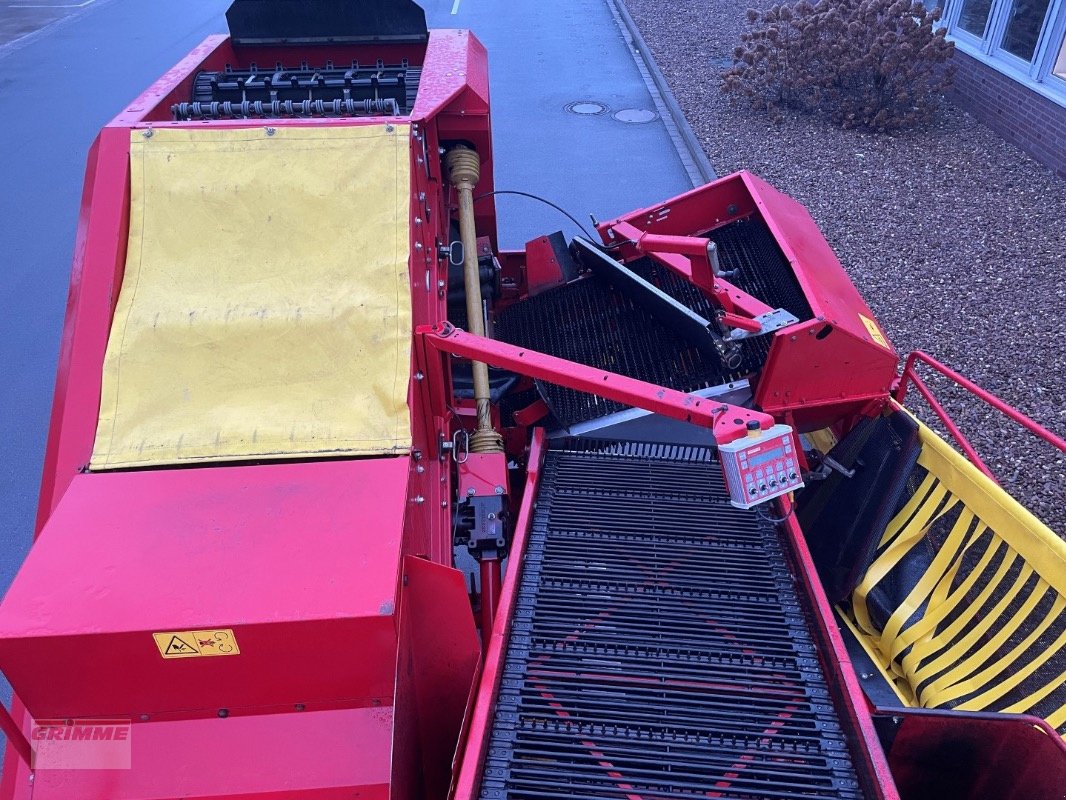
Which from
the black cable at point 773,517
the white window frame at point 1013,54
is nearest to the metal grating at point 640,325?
the black cable at point 773,517

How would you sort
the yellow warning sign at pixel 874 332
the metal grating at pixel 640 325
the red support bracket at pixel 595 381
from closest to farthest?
1. the red support bracket at pixel 595 381
2. the yellow warning sign at pixel 874 332
3. the metal grating at pixel 640 325

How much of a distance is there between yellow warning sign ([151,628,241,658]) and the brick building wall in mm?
8880

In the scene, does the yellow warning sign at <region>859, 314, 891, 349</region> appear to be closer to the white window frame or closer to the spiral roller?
the spiral roller

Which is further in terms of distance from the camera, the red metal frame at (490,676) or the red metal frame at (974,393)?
the red metal frame at (974,393)

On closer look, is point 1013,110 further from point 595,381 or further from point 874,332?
point 595,381

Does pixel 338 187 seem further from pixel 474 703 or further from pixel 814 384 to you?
pixel 814 384

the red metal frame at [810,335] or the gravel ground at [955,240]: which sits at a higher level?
the red metal frame at [810,335]

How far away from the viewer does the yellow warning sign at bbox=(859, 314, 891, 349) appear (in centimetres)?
373

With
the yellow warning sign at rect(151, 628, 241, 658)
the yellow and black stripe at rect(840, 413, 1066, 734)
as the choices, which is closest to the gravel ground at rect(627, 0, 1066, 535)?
the yellow and black stripe at rect(840, 413, 1066, 734)

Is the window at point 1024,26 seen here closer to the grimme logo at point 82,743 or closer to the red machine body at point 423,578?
the red machine body at point 423,578

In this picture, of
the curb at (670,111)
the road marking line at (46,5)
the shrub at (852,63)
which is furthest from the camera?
the road marking line at (46,5)

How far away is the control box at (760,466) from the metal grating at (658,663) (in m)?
0.58

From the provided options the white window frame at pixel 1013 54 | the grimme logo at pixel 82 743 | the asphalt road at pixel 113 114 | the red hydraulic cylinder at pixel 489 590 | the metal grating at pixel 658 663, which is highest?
the white window frame at pixel 1013 54

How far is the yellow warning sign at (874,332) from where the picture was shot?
3.73m
